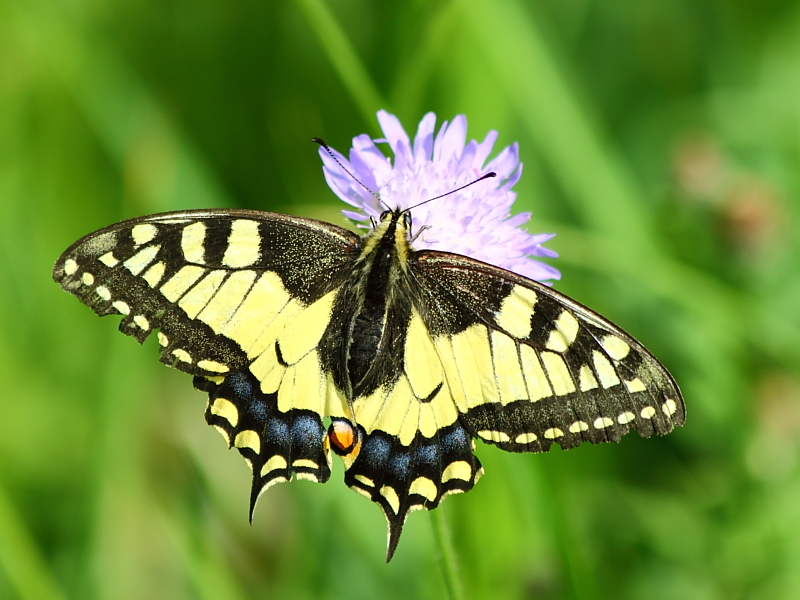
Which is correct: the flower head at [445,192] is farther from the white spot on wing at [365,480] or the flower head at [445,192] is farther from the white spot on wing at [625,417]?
the white spot on wing at [365,480]

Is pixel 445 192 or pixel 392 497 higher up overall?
pixel 445 192

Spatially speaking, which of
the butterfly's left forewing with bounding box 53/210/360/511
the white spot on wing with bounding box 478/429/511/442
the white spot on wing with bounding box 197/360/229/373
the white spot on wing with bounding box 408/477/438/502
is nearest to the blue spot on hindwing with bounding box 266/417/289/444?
the butterfly's left forewing with bounding box 53/210/360/511

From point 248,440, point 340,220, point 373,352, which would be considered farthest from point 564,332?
point 340,220

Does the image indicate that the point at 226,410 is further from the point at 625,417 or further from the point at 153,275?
the point at 625,417

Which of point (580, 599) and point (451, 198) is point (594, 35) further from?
point (580, 599)

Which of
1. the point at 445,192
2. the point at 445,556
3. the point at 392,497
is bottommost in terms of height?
the point at 445,556

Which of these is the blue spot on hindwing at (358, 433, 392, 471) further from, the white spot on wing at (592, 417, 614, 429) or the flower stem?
the white spot on wing at (592, 417, 614, 429)

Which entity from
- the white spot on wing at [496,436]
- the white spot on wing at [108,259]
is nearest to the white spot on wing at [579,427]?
the white spot on wing at [496,436]
